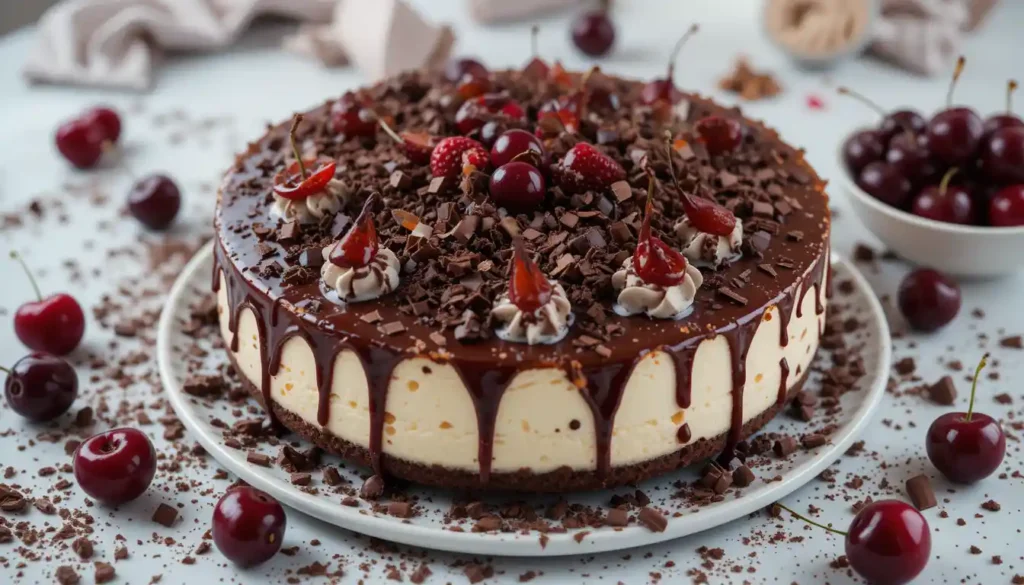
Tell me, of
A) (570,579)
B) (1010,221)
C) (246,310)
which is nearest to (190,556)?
(246,310)

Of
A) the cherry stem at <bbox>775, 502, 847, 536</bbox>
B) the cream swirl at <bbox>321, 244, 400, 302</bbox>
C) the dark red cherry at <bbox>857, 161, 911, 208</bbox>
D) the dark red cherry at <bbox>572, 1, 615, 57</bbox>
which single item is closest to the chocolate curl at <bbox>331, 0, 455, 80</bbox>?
the dark red cherry at <bbox>572, 1, 615, 57</bbox>

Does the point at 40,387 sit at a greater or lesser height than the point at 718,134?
lesser

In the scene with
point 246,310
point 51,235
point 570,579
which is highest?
point 246,310

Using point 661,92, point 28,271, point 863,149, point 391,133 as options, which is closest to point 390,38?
point 661,92

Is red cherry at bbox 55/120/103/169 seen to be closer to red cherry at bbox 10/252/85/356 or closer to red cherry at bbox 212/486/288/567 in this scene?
red cherry at bbox 10/252/85/356

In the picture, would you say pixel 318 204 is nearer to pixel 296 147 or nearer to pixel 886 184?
pixel 296 147

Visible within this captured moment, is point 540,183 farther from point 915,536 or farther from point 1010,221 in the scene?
point 1010,221

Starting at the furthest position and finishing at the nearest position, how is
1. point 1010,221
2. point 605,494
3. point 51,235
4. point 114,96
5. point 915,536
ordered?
1. point 114,96
2. point 51,235
3. point 1010,221
4. point 605,494
5. point 915,536
